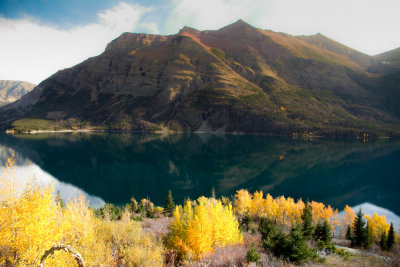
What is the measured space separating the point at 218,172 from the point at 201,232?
7070cm

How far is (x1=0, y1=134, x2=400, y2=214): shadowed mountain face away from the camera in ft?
221

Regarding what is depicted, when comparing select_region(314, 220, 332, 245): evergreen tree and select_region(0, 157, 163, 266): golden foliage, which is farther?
select_region(314, 220, 332, 245): evergreen tree

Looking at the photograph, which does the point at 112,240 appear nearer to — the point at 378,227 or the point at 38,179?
the point at 378,227

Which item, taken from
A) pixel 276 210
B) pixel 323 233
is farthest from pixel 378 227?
pixel 323 233

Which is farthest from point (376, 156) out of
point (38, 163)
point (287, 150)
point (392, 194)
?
point (38, 163)

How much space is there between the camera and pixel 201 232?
1641 cm

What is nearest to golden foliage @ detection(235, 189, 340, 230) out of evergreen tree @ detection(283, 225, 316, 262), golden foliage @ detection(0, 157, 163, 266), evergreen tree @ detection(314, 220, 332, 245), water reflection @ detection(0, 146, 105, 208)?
evergreen tree @ detection(314, 220, 332, 245)

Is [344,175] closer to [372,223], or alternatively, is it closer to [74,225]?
[372,223]

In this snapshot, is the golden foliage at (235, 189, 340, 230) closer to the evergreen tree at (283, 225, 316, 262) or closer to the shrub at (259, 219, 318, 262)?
the shrub at (259, 219, 318, 262)

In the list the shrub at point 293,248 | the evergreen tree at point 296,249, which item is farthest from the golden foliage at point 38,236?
the evergreen tree at point 296,249

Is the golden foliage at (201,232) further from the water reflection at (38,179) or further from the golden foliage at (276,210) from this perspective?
the golden foliage at (276,210)

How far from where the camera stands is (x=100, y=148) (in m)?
131

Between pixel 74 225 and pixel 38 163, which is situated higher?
pixel 74 225

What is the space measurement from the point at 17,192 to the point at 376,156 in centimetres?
14751
